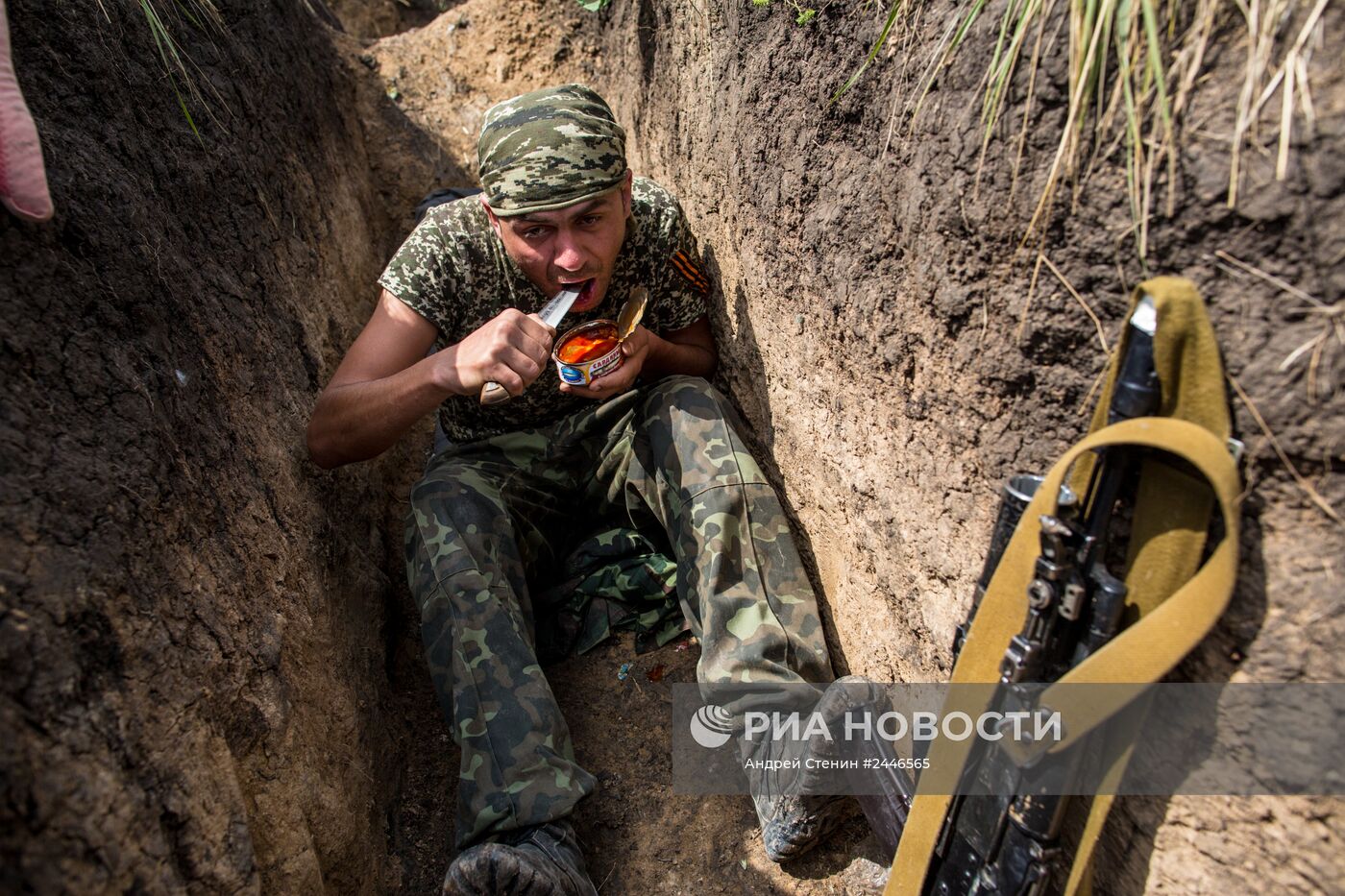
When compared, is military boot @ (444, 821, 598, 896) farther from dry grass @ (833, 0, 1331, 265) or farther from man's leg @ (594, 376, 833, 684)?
dry grass @ (833, 0, 1331, 265)

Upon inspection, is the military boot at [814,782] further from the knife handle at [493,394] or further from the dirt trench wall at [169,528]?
the knife handle at [493,394]

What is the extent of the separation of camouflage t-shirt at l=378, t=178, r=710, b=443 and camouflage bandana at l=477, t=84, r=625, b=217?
0.19 m

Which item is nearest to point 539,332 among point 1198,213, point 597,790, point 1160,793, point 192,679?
point 192,679

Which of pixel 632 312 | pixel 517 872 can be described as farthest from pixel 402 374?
pixel 517 872

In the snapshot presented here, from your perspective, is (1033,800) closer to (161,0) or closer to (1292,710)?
(1292,710)

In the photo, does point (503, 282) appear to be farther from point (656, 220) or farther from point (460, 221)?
point (656, 220)

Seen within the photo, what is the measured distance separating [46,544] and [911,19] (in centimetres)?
163

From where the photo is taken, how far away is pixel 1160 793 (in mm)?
1151

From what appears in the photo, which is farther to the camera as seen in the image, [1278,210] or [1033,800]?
[1033,800]

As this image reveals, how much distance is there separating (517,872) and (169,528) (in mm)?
903

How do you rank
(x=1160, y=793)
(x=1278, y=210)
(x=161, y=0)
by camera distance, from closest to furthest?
(x=1278, y=210) < (x=1160, y=793) < (x=161, y=0)

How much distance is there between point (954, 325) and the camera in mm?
1405

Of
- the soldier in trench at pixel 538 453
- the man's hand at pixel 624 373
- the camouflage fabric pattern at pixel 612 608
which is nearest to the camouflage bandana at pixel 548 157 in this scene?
the soldier in trench at pixel 538 453

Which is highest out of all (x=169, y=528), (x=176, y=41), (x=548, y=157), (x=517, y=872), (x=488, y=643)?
(x=176, y=41)
